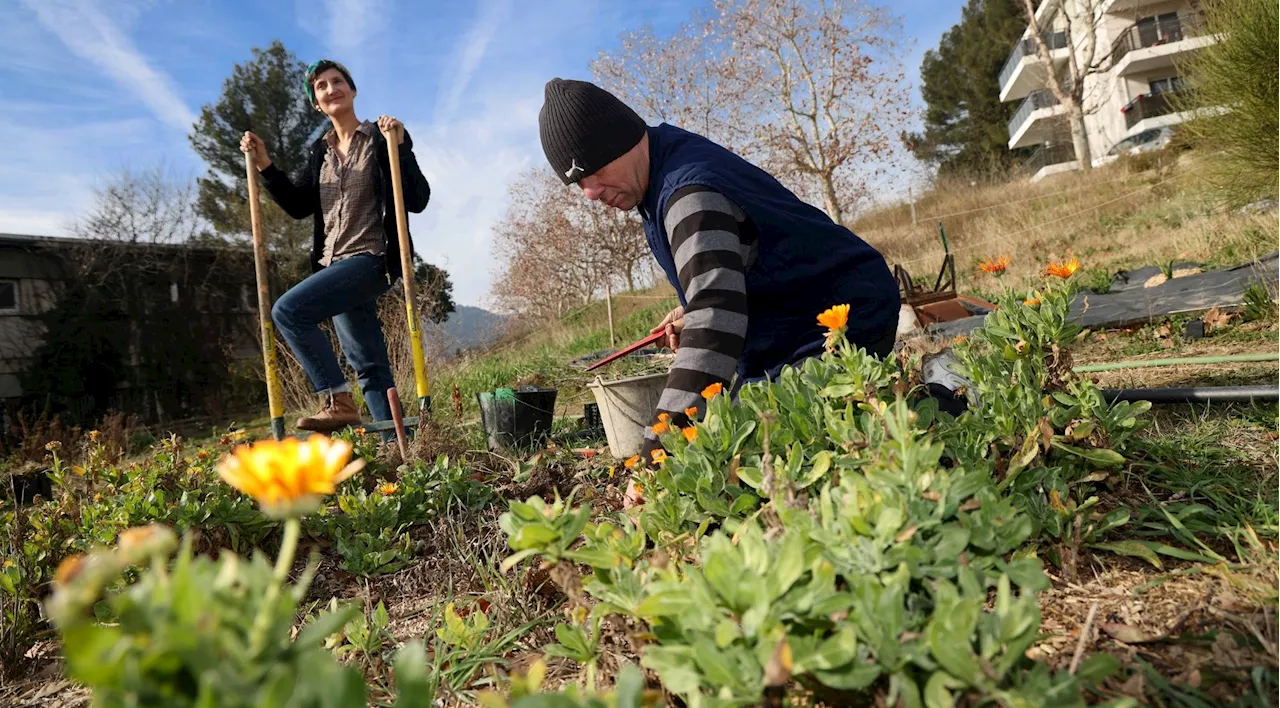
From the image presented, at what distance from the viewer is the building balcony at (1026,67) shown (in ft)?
88.3

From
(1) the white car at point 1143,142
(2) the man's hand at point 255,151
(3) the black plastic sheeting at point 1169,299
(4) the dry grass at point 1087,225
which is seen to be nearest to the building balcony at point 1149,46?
(1) the white car at point 1143,142

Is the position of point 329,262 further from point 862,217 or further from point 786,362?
point 862,217

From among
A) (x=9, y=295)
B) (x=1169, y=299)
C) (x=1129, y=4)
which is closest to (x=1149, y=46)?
(x=1129, y=4)

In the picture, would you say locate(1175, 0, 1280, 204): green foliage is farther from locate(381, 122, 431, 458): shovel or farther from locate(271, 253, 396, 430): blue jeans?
locate(271, 253, 396, 430): blue jeans

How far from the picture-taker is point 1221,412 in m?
2.13

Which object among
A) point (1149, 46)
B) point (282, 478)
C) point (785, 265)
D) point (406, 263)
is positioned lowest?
point (282, 478)

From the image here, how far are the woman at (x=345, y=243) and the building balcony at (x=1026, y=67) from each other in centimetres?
2924

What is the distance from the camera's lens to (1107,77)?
2552 centimetres

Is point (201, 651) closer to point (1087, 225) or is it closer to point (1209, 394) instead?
point (1209, 394)

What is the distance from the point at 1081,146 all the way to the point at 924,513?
2286 cm

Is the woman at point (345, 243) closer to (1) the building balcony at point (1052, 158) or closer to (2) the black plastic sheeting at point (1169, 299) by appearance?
(2) the black plastic sheeting at point (1169, 299)

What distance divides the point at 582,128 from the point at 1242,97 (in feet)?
22.5

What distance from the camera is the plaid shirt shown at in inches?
141

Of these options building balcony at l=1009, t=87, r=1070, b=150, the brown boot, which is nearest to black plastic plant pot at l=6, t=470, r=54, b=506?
the brown boot
